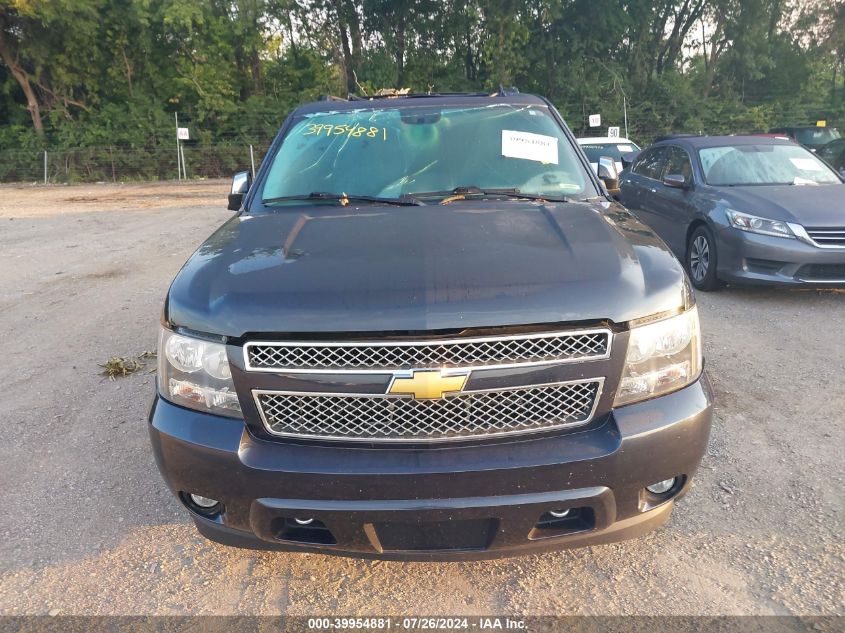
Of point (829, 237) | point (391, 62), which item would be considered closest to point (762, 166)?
point (829, 237)

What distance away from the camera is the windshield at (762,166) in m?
6.89

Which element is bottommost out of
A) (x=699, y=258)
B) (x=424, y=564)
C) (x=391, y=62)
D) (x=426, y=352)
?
(x=424, y=564)

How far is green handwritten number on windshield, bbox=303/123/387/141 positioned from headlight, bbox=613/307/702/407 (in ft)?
6.64

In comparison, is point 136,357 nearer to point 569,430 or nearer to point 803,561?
point 569,430

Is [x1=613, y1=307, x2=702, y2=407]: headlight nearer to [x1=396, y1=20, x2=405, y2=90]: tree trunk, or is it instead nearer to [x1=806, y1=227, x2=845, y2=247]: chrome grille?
[x1=806, y1=227, x2=845, y2=247]: chrome grille

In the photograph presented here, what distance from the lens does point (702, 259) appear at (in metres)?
6.76

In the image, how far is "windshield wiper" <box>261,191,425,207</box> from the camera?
10.3ft

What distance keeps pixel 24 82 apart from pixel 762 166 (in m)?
A: 30.6

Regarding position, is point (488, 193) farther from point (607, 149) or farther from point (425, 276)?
point (607, 149)

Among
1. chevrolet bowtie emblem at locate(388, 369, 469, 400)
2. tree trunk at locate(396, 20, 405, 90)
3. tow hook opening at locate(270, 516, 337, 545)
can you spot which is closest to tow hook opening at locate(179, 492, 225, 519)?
tow hook opening at locate(270, 516, 337, 545)

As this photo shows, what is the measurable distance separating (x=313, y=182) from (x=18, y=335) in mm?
3959

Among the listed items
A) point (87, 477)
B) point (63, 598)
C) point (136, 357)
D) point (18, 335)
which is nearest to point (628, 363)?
point (63, 598)

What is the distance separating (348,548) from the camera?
215 centimetres

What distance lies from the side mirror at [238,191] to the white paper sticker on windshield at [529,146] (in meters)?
1.55
